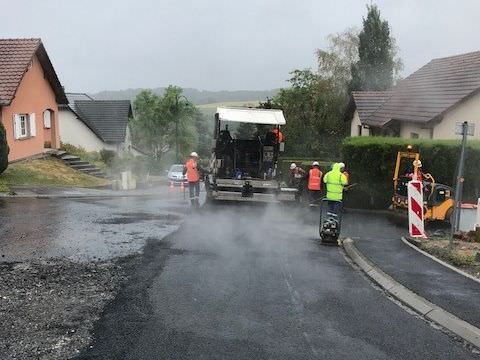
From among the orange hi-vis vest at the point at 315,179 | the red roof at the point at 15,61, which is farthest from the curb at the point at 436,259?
the red roof at the point at 15,61

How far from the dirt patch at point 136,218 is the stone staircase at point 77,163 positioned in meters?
12.6

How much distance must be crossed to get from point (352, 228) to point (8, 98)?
13686mm

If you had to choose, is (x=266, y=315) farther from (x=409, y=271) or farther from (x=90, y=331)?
(x=409, y=271)

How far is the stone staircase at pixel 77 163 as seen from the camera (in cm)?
2573

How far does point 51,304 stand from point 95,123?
4164cm

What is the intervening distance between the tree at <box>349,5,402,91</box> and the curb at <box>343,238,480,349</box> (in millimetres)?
31312

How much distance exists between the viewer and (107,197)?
1855 cm

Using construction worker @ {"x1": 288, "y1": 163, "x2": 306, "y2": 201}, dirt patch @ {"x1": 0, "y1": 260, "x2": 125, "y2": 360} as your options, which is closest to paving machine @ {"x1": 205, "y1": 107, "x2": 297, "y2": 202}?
construction worker @ {"x1": 288, "y1": 163, "x2": 306, "y2": 201}

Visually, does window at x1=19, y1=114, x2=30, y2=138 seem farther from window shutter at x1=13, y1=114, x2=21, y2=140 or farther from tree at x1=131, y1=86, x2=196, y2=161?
tree at x1=131, y1=86, x2=196, y2=161

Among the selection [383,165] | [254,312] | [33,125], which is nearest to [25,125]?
[33,125]

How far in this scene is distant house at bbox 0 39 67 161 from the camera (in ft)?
69.9

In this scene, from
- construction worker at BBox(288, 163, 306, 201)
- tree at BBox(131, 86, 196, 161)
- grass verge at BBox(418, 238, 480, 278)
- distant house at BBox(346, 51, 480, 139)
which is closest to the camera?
grass verge at BBox(418, 238, 480, 278)

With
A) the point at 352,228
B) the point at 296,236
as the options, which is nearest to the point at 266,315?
the point at 296,236

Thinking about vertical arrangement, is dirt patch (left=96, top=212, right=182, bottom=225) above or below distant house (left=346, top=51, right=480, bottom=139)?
below
